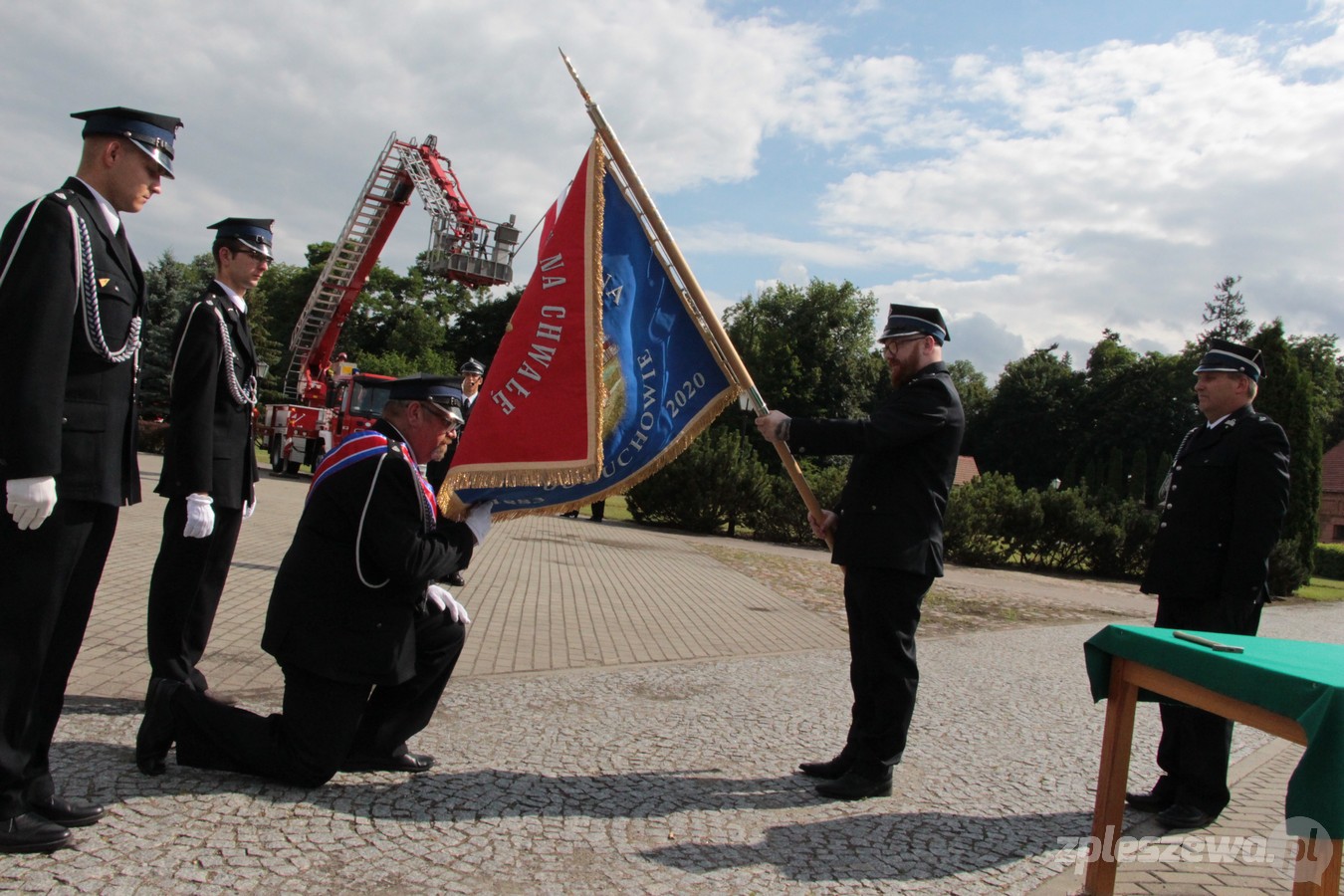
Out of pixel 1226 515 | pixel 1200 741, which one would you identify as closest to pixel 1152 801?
pixel 1200 741

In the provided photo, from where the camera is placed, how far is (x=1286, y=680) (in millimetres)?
2516

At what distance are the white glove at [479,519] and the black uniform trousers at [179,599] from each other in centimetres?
122

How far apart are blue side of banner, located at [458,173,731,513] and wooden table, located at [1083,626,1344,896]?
1947mm

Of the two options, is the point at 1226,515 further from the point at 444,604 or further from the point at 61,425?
the point at 61,425

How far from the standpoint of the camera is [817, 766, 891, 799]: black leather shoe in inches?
152

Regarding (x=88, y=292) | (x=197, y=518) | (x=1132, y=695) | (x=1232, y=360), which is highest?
(x=1232, y=360)

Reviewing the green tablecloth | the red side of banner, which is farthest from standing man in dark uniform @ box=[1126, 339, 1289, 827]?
the red side of banner

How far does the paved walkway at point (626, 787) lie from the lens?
2.93 meters

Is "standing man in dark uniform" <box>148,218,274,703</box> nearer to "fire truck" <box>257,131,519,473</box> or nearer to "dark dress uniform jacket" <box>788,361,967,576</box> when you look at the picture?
"dark dress uniform jacket" <box>788,361,967,576</box>

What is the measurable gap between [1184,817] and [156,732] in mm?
4040

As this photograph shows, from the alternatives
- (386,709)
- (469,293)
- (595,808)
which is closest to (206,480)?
(386,709)

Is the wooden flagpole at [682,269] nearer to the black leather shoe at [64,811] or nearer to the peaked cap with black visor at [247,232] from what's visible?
the peaked cap with black visor at [247,232]

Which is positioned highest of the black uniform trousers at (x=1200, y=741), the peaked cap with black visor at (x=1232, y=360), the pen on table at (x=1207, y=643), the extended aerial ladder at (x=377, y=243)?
the extended aerial ladder at (x=377, y=243)

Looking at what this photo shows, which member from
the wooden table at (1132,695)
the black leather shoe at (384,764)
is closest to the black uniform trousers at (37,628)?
the black leather shoe at (384,764)
